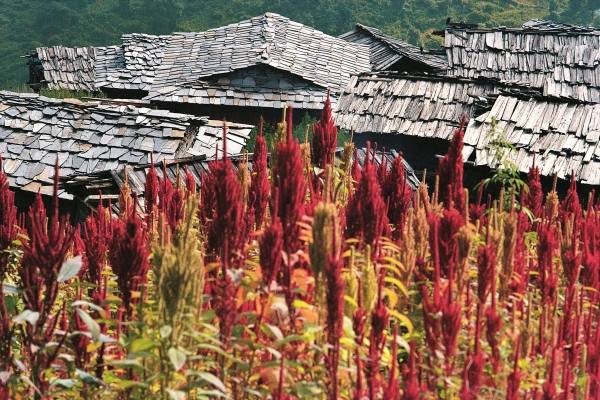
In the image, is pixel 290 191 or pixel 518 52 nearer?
pixel 290 191

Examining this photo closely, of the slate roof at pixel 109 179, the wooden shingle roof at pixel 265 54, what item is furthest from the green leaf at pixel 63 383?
the wooden shingle roof at pixel 265 54

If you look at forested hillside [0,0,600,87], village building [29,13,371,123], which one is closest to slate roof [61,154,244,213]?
village building [29,13,371,123]

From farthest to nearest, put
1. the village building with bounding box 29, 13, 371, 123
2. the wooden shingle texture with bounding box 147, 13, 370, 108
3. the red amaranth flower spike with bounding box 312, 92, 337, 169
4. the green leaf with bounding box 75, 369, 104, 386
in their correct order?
the wooden shingle texture with bounding box 147, 13, 370, 108 < the village building with bounding box 29, 13, 371, 123 < the red amaranth flower spike with bounding box 312, 92, 337, 169 < the green leaf with bounding box 75, 369, 104, 386

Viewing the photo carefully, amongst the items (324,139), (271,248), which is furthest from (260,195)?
(271,248)

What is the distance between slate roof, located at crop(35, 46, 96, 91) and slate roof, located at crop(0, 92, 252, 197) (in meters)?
20.2

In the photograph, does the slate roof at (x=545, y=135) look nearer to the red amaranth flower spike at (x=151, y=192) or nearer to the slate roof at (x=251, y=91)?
the red amaranth flower spike at (x=151, y=192)

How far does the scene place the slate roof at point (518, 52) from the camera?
27312mm

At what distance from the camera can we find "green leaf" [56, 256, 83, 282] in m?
2.67

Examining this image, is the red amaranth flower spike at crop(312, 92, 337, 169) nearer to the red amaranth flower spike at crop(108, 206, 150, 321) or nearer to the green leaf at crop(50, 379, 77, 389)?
the red amaranth flower spike at crop(108, 206, 150, 321)

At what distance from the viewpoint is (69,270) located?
8.98 ft

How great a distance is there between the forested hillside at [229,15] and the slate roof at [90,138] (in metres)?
45.9

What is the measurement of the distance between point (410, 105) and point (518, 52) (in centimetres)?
855

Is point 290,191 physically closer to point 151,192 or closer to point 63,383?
point 63,383

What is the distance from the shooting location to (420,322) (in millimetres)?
3271
